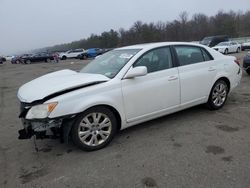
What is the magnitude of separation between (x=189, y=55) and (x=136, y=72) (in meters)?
1.54

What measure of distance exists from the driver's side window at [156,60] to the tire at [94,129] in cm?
103

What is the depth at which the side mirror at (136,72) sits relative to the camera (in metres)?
4.03

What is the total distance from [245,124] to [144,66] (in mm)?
2104

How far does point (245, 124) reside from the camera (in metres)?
4.63

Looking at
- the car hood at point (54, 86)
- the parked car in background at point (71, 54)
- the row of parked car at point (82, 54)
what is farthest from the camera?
the parked car in background at point (71, 54)

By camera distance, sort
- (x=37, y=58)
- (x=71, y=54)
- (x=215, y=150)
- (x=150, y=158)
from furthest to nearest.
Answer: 1. (x=71, y=54)
2. (x=37, y=58)
3. (x=215, y=150)
4. (x=150, y=158)

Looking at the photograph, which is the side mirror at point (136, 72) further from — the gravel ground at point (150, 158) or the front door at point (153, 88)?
the gravel ground at point (150, 158)

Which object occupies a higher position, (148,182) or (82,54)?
(82,54)

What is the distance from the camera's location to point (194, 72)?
16.2ft

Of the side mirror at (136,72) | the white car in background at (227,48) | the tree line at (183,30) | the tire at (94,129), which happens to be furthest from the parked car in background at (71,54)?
the tire at (94,129)

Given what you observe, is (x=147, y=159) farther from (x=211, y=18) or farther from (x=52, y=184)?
(x=211, y=18)

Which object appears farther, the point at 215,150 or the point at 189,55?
the point at 189,55

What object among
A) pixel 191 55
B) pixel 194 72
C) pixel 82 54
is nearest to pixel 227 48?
pixel 82 54

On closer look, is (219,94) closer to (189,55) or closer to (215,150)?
(189,55)
